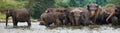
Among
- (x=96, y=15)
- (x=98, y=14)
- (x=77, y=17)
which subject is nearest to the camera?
(x=77, y=17)

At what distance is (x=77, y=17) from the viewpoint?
22.6 metres

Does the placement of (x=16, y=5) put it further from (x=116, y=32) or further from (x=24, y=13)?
(x=116, y=32)

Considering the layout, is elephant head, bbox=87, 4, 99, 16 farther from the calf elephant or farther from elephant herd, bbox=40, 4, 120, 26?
the calf elephant

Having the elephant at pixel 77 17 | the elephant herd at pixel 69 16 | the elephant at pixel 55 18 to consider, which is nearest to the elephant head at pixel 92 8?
the elephant herd at pixel 69 16

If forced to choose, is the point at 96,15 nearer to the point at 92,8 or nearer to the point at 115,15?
the point at 92,8

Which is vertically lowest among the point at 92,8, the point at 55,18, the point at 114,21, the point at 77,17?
the point at 114,21

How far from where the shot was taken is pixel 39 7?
45.4 meters

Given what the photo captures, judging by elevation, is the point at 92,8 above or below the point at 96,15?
above

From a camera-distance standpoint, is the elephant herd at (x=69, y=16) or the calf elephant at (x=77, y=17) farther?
the elephant herd at (x=69, y=16)

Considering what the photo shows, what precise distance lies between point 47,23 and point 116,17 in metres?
3.08

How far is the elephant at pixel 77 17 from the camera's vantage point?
22.7 metres

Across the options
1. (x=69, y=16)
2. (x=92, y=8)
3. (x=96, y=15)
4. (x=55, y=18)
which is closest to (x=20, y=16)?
(x=55, y=18)

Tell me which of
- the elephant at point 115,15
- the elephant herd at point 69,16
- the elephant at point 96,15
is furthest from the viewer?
the elephant at point 96,15

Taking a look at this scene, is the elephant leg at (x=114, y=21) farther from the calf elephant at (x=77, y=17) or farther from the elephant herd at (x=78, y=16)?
the calf elephant at (x=77, y=17)
